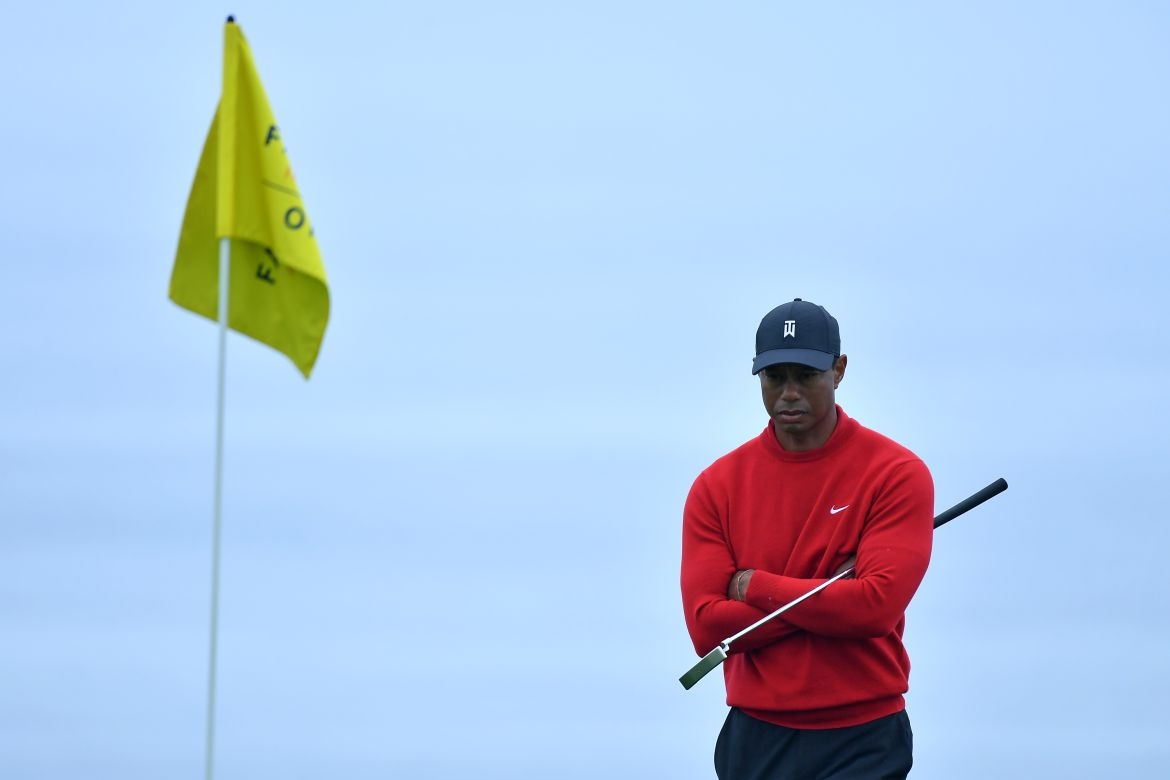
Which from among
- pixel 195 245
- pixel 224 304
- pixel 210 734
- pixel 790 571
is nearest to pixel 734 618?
pixel 790 571

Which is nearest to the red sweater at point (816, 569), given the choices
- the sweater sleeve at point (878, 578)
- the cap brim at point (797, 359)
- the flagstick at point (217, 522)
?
the sweater sleeve at point (878, 578)

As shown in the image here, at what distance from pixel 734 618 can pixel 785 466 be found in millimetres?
371

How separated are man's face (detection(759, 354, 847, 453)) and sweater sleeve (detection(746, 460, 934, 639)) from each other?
0.69 ft

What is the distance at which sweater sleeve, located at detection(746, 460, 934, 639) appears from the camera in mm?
3236

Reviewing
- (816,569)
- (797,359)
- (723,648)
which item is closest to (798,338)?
(797,359)

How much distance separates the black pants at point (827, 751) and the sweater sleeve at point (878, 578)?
0.74ft

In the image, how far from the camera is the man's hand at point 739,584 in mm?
3439

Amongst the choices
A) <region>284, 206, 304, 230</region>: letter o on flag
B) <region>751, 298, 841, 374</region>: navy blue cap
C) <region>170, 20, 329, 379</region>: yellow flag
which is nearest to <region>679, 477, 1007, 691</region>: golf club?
<region>751, 298, 841, 374</region>: navy blue cap

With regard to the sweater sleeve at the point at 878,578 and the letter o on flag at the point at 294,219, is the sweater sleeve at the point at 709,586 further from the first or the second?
the letter o on flag at the point at 294,219

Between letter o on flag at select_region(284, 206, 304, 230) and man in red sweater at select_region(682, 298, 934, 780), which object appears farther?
letter o on flag at select_region(284, 206, 304, 230)

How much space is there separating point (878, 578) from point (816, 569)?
21 cm

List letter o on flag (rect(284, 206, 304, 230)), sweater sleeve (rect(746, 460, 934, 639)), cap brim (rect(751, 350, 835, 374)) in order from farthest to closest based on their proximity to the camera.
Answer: letter o on flag (rect(284, 206, 304, 230))
cap brim (rect(751, 350, 835, 374))
sweater sleeve (rect(746, 460, 934, 639))

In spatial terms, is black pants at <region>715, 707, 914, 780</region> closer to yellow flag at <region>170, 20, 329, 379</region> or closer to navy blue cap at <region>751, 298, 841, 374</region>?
navy blue cap at <region>751, 298, 841, 374</region>

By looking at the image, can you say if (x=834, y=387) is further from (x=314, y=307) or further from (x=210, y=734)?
(x=210, y=734)
